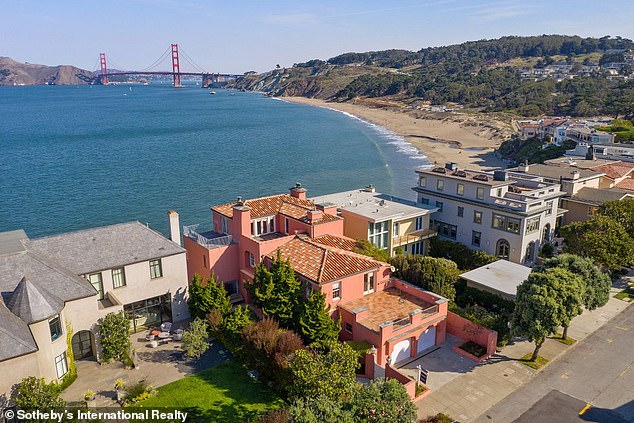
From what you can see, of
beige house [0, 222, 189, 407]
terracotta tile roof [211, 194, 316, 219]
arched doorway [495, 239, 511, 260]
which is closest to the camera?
beige house [0, 222, 189, 407]

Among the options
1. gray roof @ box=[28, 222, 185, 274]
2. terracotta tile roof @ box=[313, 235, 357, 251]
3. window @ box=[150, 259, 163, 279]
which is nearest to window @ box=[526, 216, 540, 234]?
terracotta tile roof @ box=[313, 235, 357, 251]

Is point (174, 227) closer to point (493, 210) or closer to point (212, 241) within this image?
point (212, 241)

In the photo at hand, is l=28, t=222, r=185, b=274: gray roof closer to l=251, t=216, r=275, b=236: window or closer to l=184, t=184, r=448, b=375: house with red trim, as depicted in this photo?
l=184, t=184, r=448, b=375: house with red trim

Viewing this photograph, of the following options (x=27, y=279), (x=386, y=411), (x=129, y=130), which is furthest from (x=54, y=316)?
(x=129, y=130)

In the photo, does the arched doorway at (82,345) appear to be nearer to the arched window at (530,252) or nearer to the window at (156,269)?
the window at (156,269)

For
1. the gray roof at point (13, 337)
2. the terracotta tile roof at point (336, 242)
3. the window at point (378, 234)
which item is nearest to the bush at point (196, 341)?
the gray roof at point (13, 337)

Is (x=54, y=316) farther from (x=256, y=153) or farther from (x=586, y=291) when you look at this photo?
(x=256, y=153)
